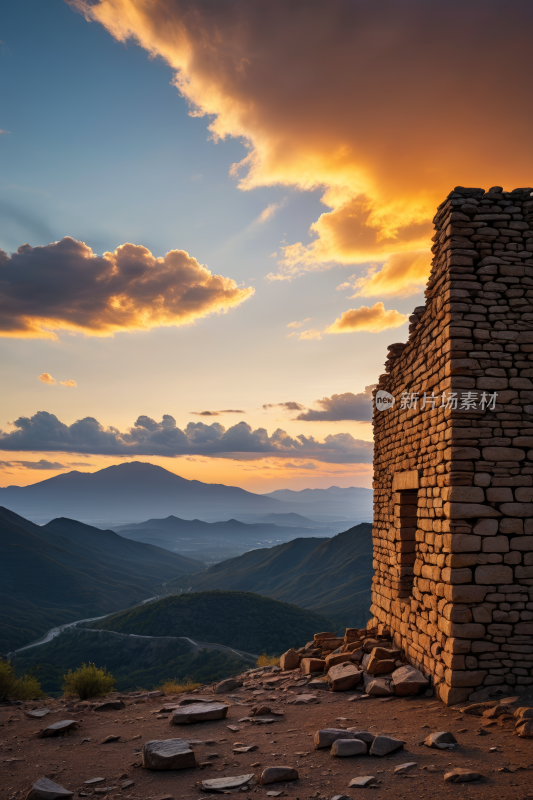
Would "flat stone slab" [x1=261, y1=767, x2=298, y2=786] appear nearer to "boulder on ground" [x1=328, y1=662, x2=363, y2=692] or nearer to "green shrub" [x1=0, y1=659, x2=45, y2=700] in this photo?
"boulder on ground" [x1=328, y1=662, x2=363, y2=692]

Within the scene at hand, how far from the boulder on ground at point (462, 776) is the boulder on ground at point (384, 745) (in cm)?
74

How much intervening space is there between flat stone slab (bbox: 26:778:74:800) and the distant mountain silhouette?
4886 cm

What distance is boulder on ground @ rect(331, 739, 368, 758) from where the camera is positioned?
500cm

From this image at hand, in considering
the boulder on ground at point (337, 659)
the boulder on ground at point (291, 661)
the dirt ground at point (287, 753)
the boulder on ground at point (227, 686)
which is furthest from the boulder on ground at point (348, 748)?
the boulder on ground at point (291, 661)

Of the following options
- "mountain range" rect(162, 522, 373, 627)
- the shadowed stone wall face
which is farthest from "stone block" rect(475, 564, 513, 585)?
"mountain range" rect(162, 522, 373, 627)

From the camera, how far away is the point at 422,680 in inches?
273

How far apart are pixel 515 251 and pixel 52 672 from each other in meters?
42.9

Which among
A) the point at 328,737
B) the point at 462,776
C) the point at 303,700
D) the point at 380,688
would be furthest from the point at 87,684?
the point at 462,776

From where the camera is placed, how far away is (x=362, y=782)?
4332 millimetres

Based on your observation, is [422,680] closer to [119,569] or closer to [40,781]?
[40,781]

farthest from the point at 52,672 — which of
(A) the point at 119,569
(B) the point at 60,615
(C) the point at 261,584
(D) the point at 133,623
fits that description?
(A) the point at 119,569

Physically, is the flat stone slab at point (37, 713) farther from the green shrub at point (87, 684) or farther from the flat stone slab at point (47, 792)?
the flat stone slab at point (47, 792)

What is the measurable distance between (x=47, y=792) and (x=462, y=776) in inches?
154

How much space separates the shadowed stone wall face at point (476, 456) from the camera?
6359 millimetres
